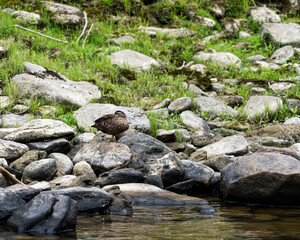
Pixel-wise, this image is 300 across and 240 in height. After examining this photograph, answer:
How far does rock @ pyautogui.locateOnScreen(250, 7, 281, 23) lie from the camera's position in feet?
46.2

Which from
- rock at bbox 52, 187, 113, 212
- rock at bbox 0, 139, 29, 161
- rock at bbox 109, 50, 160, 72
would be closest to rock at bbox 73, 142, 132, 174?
rock at bbox 0, 139, 29, 161

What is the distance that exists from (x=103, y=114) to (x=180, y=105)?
184 centimetres

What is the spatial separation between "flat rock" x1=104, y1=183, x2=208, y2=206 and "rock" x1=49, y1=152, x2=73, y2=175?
3.40 ft

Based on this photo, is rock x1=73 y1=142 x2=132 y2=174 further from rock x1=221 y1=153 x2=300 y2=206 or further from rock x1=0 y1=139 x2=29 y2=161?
rock x1=221 y1=153 x2=300 y2=206

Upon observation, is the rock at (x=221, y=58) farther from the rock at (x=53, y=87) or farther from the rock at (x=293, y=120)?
the rock at (x=53, y=87)

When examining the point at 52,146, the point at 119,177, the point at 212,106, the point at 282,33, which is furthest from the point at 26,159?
the point at 282,33

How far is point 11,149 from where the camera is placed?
5930 mm

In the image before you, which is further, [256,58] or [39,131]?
[256,58]

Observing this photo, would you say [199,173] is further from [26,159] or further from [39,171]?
[26,159]

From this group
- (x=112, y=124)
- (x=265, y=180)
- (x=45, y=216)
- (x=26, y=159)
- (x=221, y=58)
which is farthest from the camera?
(x=221, y=58)

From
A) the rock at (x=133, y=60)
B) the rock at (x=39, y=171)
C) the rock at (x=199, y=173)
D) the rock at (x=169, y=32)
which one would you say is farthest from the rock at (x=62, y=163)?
the rock at (x=169, y=32)

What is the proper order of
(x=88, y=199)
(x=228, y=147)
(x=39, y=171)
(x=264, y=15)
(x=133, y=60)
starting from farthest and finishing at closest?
(x=264, y=15)
(x=133, y=60)
(x=228, y=147)
(x=39, y=171)
(x=88, y=199)

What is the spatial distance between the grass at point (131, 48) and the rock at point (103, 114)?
0.19m

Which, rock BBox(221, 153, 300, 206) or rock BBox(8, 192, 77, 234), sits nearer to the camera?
rock BBox(8, 192, 77, 234)
